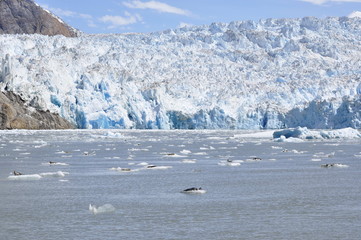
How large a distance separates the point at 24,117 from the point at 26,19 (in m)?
76.7

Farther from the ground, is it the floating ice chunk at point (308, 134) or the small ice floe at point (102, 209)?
the floating ice chunk at point (308, 134)

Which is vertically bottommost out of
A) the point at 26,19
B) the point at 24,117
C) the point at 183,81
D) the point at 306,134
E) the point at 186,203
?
the point at 186,203

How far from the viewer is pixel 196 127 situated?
6894 cm

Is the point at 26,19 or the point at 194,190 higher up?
the point at 26,19

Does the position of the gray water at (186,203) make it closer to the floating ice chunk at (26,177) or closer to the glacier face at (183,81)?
the floating ice chunk at (26,177)

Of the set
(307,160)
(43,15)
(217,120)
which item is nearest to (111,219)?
(307,160)

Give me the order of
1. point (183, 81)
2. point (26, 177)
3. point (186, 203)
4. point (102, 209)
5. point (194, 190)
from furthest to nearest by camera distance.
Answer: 1. point (183, 81)
2. point (26, 177)
3. point (194, 190)
4. point (186, 203)
5. point (102, 209)

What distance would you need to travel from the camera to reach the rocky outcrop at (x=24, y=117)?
203 ft

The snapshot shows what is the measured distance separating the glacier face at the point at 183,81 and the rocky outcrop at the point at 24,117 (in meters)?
0.88

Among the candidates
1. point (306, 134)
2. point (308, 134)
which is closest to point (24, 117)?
point (306, 134)

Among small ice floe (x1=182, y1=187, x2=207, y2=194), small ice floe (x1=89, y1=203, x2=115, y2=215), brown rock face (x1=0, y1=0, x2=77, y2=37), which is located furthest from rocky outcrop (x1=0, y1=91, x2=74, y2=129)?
brown rock face (x1=0, y1=0, x2=77, y2=37)

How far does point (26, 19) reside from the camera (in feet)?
443

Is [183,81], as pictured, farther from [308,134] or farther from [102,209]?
[102,209]

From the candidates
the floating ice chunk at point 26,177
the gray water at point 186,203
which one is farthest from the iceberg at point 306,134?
the floating ice chunk at point 26,177
